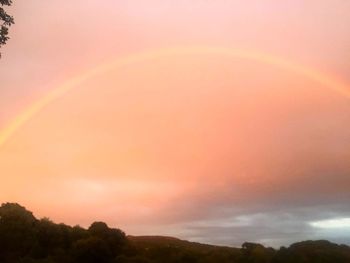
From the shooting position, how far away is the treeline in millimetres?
68688

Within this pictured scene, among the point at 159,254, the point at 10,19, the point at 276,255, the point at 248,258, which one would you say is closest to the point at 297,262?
the point at 276,255

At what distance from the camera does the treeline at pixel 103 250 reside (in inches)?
2704

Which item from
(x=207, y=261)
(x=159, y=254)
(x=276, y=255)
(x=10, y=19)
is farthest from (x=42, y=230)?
(x=10, y=19)

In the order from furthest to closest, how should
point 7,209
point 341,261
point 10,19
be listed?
point 7,209 < point 341,261 < point 10,19

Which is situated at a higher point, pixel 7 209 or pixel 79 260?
pixel 7 209

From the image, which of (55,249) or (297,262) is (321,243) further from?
(55,249)

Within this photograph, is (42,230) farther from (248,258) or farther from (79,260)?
(248,258)

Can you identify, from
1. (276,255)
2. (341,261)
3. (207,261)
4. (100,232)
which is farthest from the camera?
(100,232)

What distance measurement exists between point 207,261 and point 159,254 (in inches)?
409

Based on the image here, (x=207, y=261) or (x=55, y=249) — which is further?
(x=55, y=249)

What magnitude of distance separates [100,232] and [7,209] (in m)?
25.1

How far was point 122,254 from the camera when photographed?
80625 mm

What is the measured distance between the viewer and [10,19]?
24.2 m

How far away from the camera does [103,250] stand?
7931 cm
